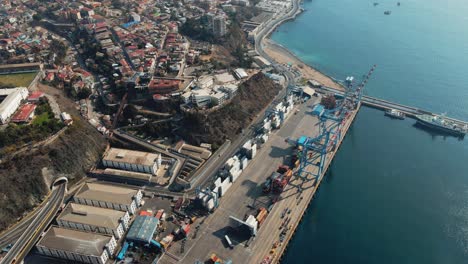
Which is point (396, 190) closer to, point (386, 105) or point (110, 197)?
point (386, 105)

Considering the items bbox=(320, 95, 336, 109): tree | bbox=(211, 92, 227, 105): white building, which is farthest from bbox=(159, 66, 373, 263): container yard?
bbox=(211, 92, 227, 105): white building

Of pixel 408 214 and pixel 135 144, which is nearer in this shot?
pixel 408 214

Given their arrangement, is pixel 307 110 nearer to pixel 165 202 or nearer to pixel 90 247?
pixel 165 202

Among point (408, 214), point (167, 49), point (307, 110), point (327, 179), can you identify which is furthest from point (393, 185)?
point (167, 49)

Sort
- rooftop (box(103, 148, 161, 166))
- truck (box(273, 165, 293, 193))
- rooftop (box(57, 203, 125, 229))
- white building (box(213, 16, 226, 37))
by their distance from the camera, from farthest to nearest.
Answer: white building (box(213, 16, 226, 37)) < rooftop (box(103, 148, 161, 166)) < truck (box(273, 165, 293, 193)) < rooftop (box(57, 203, 125, 229))

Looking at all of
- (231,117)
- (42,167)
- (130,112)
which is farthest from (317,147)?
(42,167)

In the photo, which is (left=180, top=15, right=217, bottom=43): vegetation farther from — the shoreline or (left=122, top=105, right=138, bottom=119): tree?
(left=122, top=105, right=138, bottom=119): tree

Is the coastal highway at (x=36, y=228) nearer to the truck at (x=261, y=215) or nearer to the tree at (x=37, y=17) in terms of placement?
the truck at (x=261, y=215)
